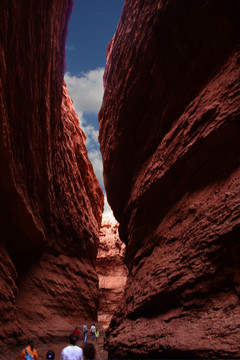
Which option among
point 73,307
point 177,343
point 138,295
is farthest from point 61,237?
point 177,343

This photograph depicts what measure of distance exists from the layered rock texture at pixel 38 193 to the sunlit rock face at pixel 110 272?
12.1 meters

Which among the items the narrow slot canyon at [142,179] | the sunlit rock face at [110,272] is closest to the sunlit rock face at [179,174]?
the narrow slot canyon at [142,179]

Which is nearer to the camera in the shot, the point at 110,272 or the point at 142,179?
the point at 142,179

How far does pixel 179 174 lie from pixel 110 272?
72.2 feet

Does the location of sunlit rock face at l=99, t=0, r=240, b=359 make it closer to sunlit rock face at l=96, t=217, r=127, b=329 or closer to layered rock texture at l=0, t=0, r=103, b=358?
layered rock texture at l=0, t=0, r=103, b=358

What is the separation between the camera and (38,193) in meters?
9.98

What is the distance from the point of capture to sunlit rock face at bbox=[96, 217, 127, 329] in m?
25.2

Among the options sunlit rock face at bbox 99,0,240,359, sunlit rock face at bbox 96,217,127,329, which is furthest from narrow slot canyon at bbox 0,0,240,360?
sunlit rock face at bbox 96,217,127,329

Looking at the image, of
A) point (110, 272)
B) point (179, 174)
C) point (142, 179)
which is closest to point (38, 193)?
point (142, 179)

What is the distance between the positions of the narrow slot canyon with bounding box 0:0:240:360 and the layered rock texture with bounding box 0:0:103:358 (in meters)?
0.05

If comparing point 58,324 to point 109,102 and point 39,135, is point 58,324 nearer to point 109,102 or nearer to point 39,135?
point 39,135

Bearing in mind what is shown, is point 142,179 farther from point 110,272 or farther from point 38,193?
point 110,272

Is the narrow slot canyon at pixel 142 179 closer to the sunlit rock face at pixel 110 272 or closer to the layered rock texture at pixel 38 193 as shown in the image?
the layered rock texture at pixel 38 193

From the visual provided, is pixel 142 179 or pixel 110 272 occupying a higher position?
pixel 142 179
